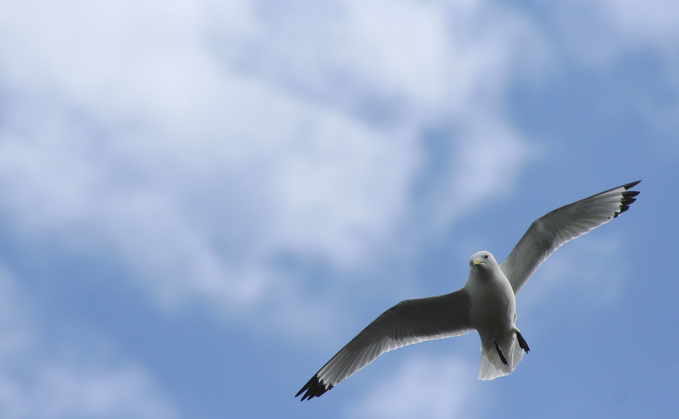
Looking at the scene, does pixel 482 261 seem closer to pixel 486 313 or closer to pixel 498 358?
pixel 486 313

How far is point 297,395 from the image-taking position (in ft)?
25.5

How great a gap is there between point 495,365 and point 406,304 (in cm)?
110

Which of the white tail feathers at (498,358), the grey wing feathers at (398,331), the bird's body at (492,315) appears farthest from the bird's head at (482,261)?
the white tail feathers at (498,358)

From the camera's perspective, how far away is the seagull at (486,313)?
21.8ft

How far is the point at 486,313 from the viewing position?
659 cm

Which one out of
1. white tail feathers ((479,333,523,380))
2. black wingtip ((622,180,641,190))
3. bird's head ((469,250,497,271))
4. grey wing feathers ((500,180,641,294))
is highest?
black wingtip ((622,180,641,190))

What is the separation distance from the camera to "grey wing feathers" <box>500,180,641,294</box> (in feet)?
23.1

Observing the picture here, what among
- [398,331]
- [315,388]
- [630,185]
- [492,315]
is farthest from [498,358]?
[630,185]

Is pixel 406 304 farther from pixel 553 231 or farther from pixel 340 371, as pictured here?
pixel 553 231

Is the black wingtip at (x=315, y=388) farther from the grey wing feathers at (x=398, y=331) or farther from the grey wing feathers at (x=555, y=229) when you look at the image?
the grey wing feathers at (x=555, y=229)

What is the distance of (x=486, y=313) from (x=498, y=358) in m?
0.64

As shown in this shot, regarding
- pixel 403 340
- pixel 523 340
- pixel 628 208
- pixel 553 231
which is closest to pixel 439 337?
pixel 403 340

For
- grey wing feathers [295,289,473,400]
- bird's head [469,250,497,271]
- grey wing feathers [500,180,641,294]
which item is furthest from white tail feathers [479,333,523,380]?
bird's head [469,250,497,271]

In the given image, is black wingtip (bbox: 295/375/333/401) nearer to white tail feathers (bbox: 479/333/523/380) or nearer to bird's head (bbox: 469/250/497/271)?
white tail feathers (bbox: 479/333/523/380)
